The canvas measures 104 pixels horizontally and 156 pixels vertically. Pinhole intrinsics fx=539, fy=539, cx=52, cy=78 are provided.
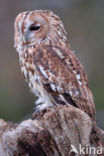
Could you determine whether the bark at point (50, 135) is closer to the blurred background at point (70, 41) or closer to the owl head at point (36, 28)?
the owl head at point (36, 28)

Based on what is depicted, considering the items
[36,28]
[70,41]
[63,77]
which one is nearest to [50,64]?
[63,77]

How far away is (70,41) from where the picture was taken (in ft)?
44.8

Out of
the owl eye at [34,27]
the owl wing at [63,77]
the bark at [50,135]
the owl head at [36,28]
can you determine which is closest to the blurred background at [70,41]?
the owl head at [36,28]

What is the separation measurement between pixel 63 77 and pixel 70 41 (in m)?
8.29

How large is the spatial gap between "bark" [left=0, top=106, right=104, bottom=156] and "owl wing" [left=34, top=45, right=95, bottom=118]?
0.94m

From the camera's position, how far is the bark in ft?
13.9

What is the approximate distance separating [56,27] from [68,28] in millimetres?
8787

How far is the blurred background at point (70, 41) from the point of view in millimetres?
11930

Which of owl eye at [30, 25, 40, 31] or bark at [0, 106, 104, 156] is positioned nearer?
bark at [0, 106, 104, 156]

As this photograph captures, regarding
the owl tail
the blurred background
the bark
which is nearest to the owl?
the owl tail

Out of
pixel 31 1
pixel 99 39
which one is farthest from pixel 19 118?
pixel 31 1

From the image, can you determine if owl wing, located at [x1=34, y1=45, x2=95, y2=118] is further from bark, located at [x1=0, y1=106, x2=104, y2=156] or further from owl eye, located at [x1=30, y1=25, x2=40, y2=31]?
bark, located at [x1=0, y1=106, x2=104, y2=156]

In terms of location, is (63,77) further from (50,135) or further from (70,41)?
(70,41)

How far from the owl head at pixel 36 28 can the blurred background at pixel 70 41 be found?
436cm
